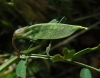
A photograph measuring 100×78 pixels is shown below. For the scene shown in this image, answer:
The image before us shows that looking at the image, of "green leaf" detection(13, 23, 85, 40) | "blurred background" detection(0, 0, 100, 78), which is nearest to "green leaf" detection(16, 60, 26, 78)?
"green leaf" detection(13, 23, 85, 40)

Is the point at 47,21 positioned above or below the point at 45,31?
above

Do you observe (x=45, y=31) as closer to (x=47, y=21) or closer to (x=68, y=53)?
(x=68, y=53)

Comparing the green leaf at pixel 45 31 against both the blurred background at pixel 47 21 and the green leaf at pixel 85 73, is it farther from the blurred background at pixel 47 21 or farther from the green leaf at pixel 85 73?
the blurred background at pixel 47 21

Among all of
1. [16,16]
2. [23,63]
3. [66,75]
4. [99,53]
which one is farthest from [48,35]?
[99,53]

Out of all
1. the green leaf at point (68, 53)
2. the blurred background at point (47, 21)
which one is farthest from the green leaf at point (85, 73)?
the blurred background at point (47, 21)

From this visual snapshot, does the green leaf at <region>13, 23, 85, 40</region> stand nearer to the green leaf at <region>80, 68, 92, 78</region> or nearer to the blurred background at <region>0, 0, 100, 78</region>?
the green leaf at <region>80, 68, 92, 78</region>

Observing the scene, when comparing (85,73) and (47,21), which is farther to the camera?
(47,21)

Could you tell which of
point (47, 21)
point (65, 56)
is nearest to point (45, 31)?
point (65, 56)

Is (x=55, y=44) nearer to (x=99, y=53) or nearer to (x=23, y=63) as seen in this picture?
(x=99, y=53)
